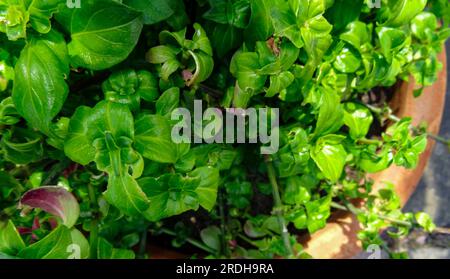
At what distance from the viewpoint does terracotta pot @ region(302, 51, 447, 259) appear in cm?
81

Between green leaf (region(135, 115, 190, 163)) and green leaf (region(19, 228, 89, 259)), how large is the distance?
0.40ft

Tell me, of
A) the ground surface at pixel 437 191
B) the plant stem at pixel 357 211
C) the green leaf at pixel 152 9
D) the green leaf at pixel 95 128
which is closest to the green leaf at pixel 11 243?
the green leaf at pixel 95 128

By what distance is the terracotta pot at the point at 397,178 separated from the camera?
0.81 m

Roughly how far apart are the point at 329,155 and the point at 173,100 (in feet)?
0.60

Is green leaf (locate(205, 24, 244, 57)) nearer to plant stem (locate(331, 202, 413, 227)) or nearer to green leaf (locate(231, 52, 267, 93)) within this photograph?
green leaf (locate(231, 52, 267, 93))

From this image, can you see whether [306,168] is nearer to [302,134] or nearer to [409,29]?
[302,134]

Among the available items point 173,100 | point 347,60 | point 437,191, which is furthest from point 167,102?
point 437,191

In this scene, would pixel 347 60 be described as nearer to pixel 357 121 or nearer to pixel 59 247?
pixel 357 121

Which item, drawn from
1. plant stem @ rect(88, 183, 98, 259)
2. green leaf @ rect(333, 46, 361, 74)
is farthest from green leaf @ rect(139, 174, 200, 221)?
green leaf @ rect(333, 46, 361, 74)

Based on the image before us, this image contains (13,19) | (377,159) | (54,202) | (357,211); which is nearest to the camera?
(13,19)

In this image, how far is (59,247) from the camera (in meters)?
0.50

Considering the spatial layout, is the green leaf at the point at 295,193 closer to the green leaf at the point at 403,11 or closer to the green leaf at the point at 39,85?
the green leaf at the point at 403,11

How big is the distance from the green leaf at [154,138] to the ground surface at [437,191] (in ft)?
2.50

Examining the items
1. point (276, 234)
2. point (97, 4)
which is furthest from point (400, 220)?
point (97, 4)
